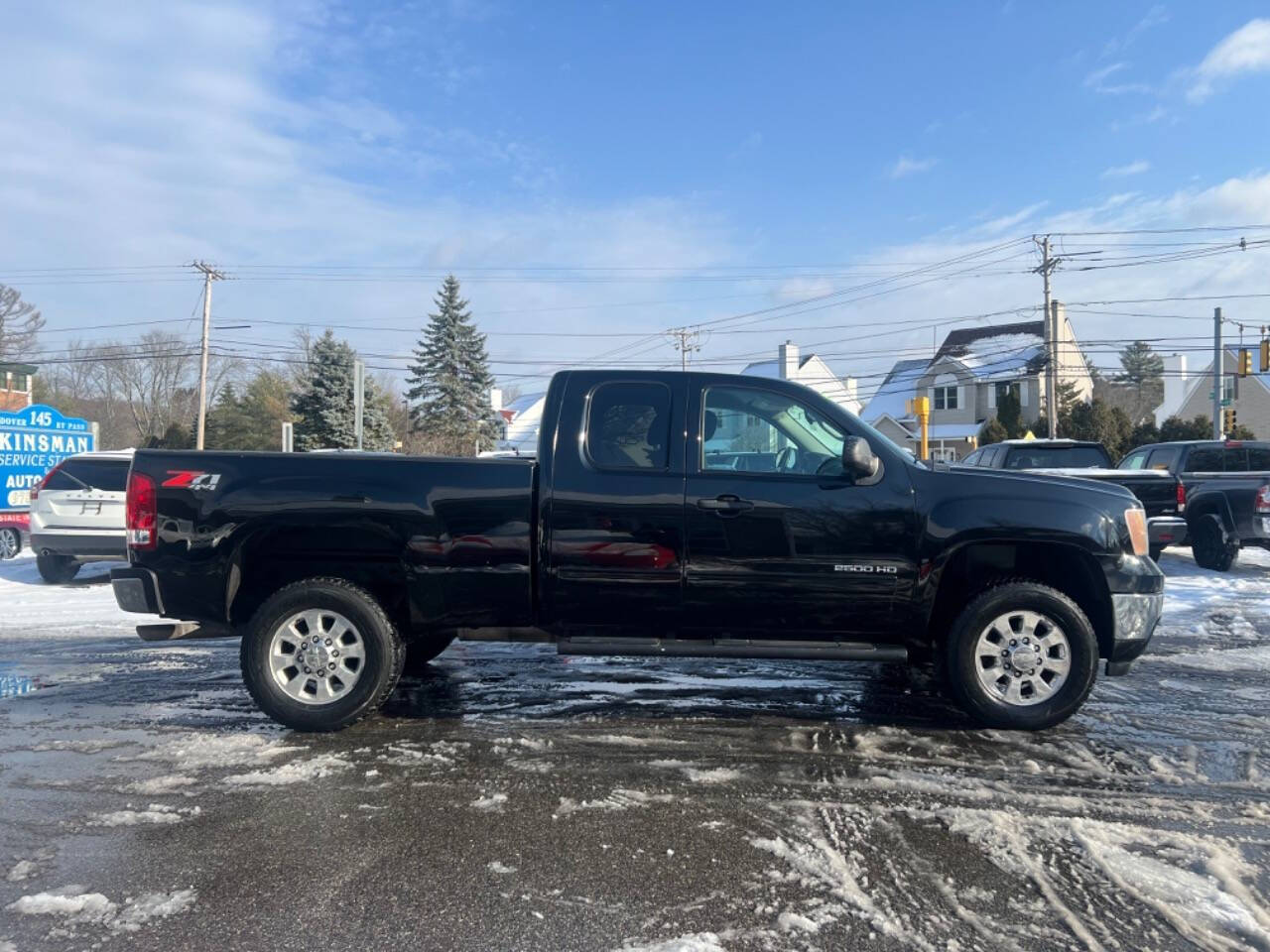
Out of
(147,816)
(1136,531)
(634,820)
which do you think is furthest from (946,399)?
(147,816)

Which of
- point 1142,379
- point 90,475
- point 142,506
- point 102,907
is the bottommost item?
point 102,907

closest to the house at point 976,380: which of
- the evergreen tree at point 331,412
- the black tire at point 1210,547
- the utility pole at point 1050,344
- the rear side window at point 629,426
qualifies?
the utility pole at point 1050,344

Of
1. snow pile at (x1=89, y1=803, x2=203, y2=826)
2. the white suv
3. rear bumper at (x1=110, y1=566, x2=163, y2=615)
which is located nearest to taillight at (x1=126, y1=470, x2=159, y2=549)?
rear bumper at (x1=110, y1=566, x2=163, y2=615)

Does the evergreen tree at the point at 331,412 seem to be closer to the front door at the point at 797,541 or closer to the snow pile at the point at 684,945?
the front door at the point at 797,541

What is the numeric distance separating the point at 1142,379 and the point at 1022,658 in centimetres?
8886

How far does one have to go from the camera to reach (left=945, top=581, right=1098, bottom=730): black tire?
4.92m

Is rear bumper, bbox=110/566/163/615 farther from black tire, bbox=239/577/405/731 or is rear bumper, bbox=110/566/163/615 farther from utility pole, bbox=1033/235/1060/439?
utility pole, bbox=1033/235/1060/439

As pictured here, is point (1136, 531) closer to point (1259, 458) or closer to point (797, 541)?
point (797, 541)

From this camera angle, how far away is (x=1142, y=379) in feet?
268

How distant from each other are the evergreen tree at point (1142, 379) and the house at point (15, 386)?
239ft

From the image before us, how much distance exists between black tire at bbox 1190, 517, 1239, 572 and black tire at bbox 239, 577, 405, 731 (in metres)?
12.1

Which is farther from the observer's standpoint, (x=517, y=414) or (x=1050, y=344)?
(x=517, y=414)

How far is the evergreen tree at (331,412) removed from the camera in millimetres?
38688

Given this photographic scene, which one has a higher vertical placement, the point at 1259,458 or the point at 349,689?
the point at 1259,458
